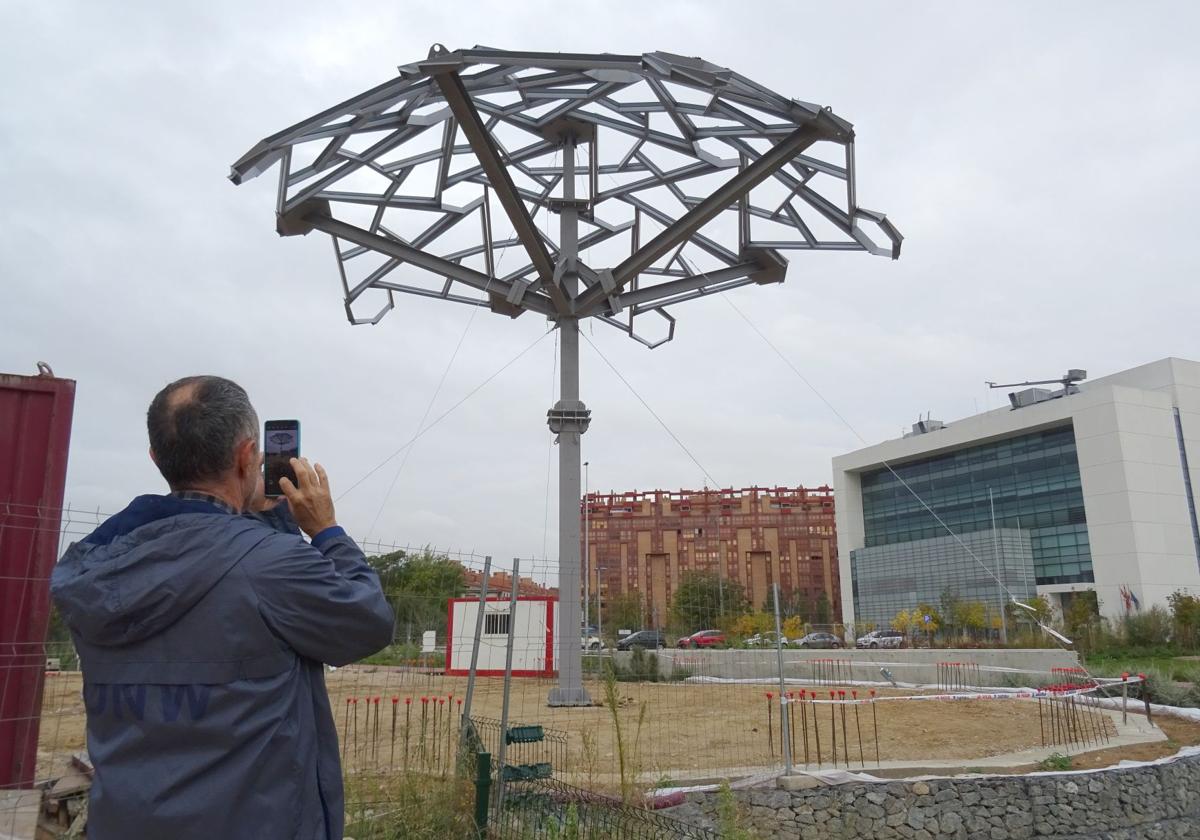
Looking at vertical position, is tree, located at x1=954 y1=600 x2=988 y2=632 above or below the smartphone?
below

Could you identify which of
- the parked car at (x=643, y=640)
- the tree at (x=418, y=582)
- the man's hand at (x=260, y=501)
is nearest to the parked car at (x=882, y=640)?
the parked car at (x=643, y=640)

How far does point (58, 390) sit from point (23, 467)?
1.83 ft

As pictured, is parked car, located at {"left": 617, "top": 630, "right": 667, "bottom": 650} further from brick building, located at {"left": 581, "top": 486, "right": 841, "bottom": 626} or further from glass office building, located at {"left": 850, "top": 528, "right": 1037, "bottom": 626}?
brick building, located at {"left": 581, "top": 486, "right": 841, "bottom": 626}

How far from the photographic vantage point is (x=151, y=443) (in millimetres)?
1776

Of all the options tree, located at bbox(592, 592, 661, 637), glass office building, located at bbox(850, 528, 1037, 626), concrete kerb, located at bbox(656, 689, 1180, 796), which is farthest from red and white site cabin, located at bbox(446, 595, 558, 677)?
glass office building, located at bbox(850, 528, 1037, 626)

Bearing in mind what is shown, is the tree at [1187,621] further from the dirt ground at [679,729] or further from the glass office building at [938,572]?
the dirt ground at [679,729]

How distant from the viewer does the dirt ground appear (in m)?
7.34

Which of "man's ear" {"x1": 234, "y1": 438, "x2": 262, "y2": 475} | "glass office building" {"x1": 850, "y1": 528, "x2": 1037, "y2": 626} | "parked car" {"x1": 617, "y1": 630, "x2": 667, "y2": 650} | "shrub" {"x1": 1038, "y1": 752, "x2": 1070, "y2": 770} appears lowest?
"shrub" {"x1": 1038, "y1": 752, "x2": 1070, "y2": 770}

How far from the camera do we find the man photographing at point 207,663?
149cm

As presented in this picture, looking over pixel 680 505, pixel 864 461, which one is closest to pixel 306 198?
pixel 864 461

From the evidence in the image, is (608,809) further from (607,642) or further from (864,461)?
(864,461)

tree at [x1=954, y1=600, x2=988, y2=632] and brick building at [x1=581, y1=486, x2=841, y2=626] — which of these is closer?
tree at [x1=954, y1=600, x2=988, y2=632]

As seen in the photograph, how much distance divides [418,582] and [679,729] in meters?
4.88

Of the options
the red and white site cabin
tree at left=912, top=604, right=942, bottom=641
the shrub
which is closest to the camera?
the shrub
